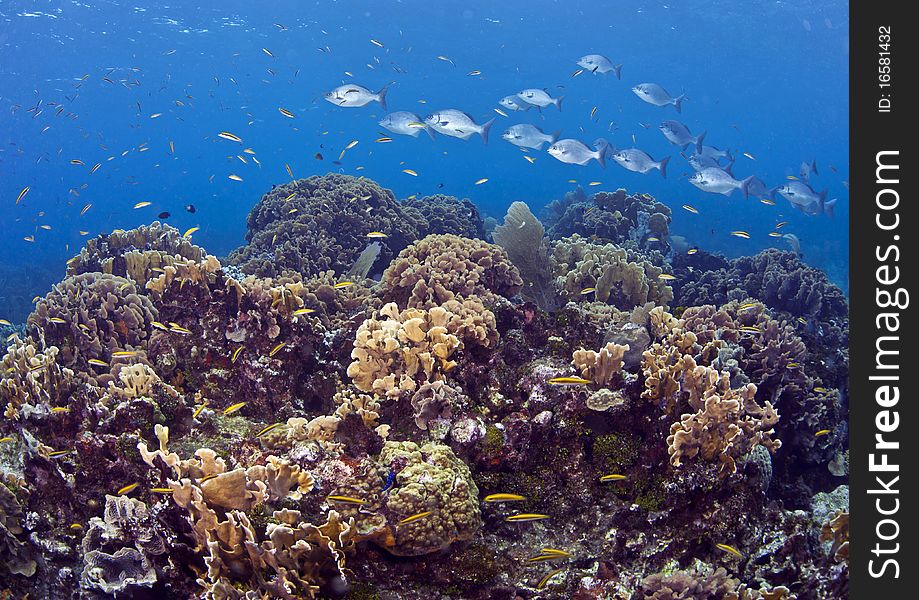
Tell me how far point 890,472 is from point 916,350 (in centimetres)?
76

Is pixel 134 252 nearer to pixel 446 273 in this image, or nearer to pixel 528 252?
pixel 446 273

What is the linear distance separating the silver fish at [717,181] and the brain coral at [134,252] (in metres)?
10.8

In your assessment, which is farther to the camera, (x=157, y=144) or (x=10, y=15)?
(x=157, y=144)

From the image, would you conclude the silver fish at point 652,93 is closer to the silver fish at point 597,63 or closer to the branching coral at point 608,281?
the silver fish at point 597,63

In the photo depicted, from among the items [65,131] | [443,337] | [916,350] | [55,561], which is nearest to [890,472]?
[916,350]

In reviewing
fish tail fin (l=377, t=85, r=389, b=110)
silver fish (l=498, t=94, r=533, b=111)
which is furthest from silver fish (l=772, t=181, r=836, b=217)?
fish tail fin (l=377, t=85, r=389, b=110)

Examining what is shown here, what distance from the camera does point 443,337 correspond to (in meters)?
4.80

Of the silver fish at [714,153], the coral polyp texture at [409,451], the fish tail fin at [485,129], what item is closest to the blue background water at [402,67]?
the silver fish at [714,153]

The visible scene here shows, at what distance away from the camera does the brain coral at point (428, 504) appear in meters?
3.49

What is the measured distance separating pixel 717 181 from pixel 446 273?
8380mm

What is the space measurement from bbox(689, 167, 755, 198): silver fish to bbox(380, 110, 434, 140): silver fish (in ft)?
21.3

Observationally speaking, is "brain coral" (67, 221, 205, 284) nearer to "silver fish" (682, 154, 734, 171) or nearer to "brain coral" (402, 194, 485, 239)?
"brain coral" (402, 194, 485, 239)

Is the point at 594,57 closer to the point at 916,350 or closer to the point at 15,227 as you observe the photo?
the point at 916,350

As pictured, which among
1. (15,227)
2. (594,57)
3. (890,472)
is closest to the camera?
(890,472)
